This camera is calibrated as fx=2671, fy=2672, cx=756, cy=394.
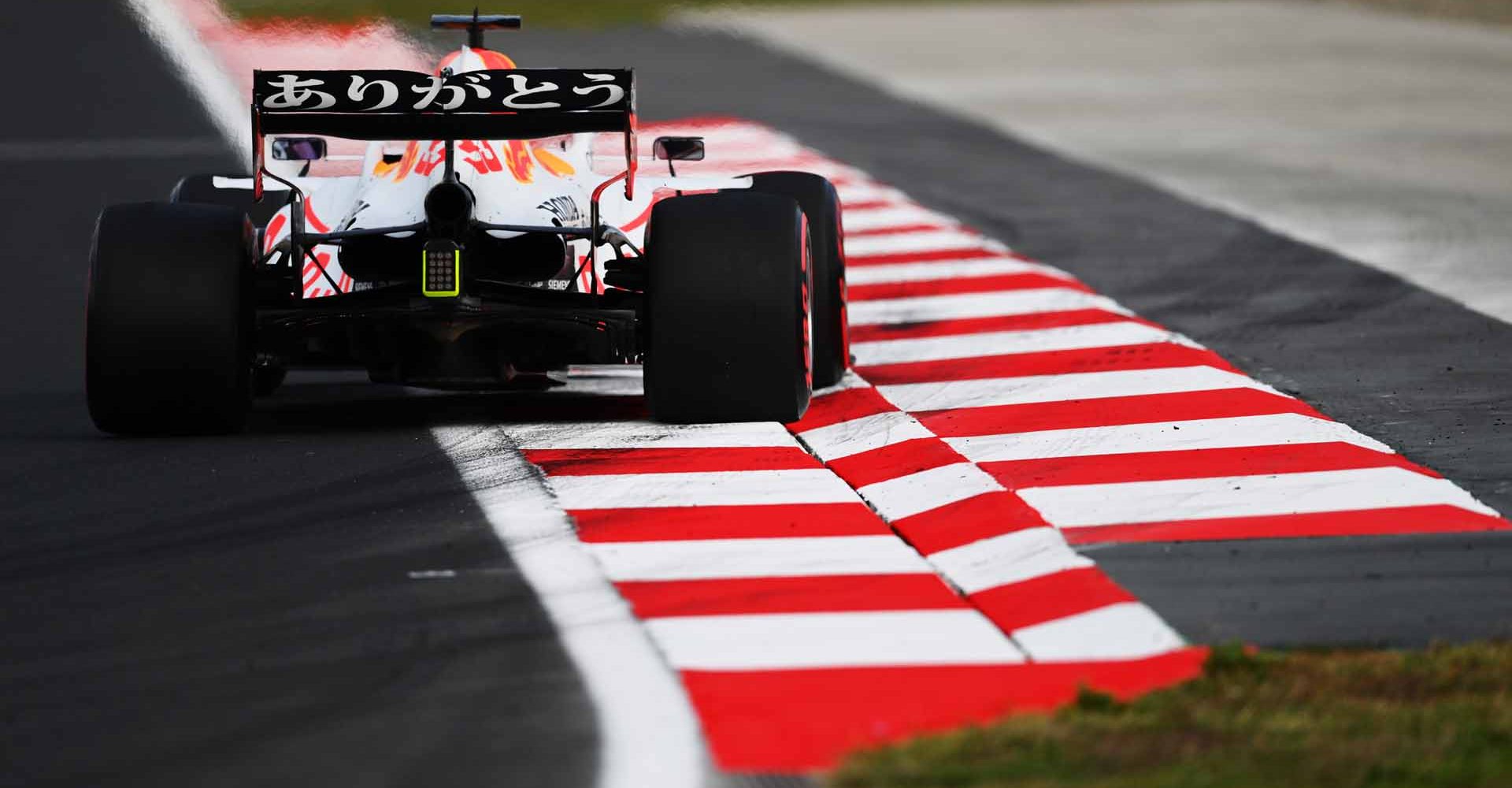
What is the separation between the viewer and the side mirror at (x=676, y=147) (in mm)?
10445

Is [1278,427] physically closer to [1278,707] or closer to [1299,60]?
[1278,707]

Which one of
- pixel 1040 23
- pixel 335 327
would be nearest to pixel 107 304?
pixel 335 327

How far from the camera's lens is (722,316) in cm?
949

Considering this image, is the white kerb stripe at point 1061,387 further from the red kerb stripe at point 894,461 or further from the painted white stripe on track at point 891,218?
the painted white stripe on track at point 891,218

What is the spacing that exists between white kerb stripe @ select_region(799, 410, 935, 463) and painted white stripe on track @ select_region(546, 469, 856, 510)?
402 mm

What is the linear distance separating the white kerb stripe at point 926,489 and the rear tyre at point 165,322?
2.45 m

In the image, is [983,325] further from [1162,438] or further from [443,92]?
[443,92]

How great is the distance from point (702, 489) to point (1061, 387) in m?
2.38

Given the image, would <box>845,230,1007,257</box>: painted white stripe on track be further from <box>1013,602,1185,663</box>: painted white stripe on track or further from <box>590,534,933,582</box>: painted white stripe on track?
<box>1013,602,1185,663</box>: painted white stripe on track

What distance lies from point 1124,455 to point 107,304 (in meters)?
3.61

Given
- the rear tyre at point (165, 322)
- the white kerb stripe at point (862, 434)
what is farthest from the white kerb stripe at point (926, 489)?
the rear tyre at point (165, 322)

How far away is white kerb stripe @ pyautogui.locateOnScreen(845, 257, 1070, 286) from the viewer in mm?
14156

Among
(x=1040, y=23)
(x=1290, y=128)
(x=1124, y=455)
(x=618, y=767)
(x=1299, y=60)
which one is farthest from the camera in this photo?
(x=1040, y=23)

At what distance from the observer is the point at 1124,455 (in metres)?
9.09
